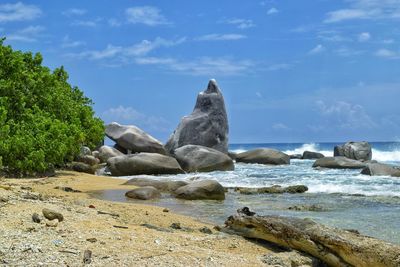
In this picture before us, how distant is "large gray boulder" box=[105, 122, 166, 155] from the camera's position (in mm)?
33812

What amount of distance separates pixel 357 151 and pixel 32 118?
2521cm

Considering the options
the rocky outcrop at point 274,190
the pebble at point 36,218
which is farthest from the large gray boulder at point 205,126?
the pebble at point 36,218

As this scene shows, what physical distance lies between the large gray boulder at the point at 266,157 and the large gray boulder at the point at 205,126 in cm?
198

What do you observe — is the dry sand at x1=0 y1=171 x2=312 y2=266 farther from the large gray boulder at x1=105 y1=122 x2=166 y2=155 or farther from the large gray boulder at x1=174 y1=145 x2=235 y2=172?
the large gray boulder at x1=105 y1=122 x2=166 y2=155

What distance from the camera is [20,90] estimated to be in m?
20.9

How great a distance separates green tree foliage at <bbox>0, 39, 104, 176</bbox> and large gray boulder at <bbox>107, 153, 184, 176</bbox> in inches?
86.0

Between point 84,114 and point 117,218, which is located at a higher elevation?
point 84,114

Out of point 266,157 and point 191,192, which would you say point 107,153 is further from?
point 191,192

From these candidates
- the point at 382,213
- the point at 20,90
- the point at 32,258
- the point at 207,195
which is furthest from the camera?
the point at 20,90

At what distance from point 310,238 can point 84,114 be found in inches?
835

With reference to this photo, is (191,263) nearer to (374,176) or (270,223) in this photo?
(270,223)

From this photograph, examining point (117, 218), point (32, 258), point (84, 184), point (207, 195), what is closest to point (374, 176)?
point (207, 195)

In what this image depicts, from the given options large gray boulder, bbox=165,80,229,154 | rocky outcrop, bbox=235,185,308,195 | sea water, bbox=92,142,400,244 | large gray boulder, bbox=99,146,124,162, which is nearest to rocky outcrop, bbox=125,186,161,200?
sea water, bbox=92,142,400,244

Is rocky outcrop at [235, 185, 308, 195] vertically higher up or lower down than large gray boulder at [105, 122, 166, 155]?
lower down
